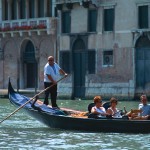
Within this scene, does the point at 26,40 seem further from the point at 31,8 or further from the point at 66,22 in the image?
the point at 66,22

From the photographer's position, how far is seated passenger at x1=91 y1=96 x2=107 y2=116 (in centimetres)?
1452

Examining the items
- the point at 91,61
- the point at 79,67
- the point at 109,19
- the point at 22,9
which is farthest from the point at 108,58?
the point at 22,9

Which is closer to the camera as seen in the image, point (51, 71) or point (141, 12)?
point (51, 71)

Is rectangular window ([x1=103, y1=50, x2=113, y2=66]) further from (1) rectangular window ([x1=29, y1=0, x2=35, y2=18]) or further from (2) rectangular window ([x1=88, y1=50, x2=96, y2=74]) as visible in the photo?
(1) rectangular window ([x1=29, y1=0, x2=35, y2=18])

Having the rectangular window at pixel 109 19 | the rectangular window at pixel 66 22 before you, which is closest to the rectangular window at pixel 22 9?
the rectangular window at pixel 66 22

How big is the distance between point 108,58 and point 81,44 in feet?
4.90

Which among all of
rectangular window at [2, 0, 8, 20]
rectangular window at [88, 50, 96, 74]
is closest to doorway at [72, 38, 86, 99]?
rectangular window at [88, 50, 96, 74]

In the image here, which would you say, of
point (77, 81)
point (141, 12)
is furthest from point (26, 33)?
point (141, 12)

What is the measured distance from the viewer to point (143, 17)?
2984cm

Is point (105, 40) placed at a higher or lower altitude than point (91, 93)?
higher

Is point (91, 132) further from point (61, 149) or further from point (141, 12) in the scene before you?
point (141, 12)

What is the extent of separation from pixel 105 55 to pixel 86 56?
2.90 feet

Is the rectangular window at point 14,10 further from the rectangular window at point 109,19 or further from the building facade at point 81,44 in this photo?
the rectangular window at point 109,19

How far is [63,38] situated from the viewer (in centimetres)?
3306
